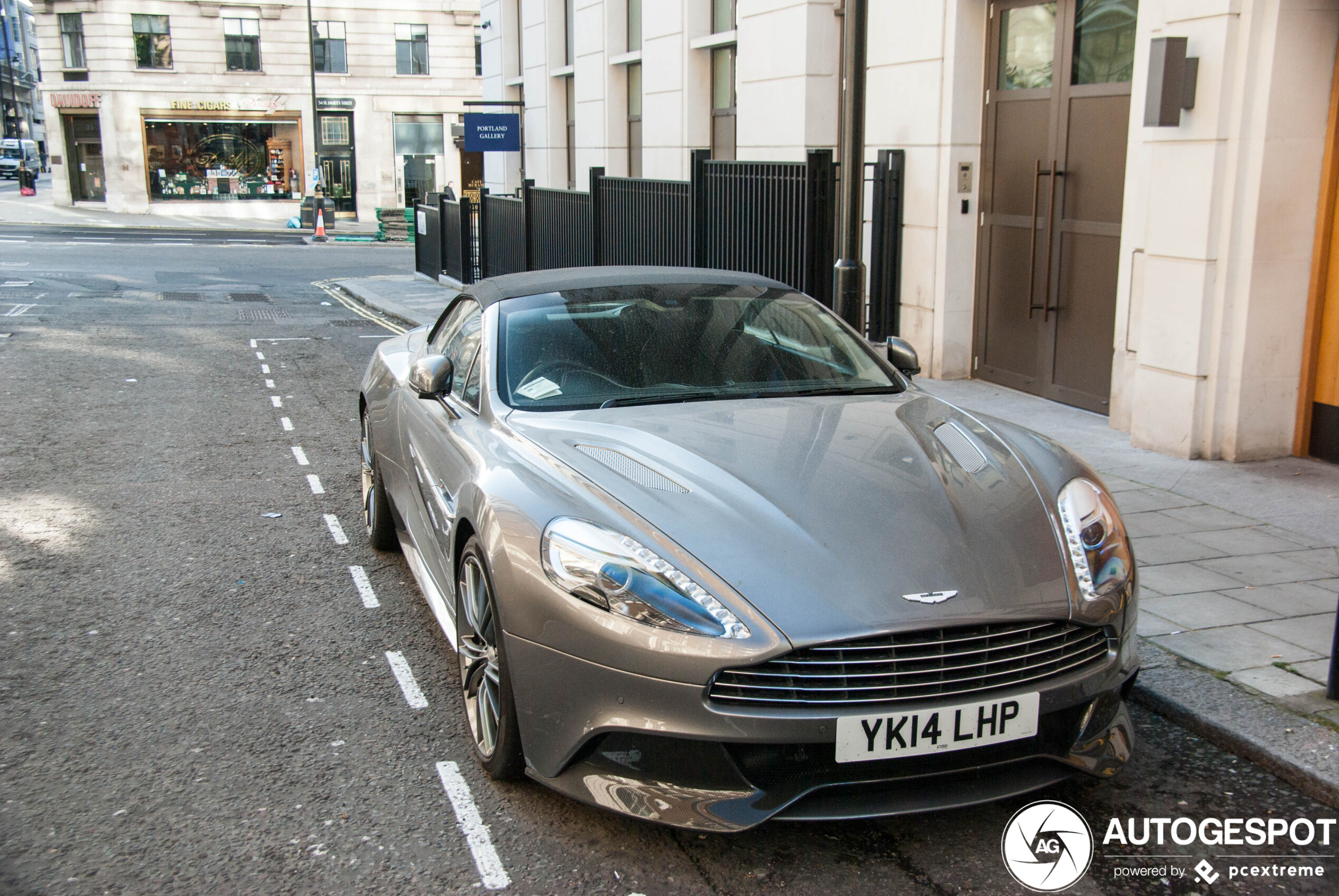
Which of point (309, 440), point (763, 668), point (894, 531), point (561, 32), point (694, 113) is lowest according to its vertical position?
point (309, 440)

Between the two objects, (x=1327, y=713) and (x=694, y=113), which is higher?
(x=694, y=113)

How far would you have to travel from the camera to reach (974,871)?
320cm

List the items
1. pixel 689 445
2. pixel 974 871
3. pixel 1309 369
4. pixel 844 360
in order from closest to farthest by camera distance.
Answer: pixel 974 871
pixel 689 445
pixel 844 360
pixel 1309 369

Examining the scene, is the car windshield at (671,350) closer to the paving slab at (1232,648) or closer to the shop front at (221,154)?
the paving slab at (1232,648)

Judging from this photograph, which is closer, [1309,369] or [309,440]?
[1309,369]

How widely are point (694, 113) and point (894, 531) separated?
1345 cm

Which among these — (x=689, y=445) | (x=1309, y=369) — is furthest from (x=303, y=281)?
(x=689, y=445)

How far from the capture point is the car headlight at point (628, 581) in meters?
3.05

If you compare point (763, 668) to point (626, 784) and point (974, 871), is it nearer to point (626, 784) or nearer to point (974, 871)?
point (626, 784)

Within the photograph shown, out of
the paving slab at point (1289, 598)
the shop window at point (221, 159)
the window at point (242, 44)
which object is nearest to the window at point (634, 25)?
the paving slab at point (1289, 598)

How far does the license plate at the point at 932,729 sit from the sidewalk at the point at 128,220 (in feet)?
135

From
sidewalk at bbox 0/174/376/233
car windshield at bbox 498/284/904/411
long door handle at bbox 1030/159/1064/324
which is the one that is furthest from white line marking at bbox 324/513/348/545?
sidewalk at bbox 0/174/376/233

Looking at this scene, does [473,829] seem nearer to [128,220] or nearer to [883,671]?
[883,671]

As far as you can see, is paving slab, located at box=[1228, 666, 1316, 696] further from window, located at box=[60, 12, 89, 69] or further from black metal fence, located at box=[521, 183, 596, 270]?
window, located at box=[60, 12, 89, 69]
